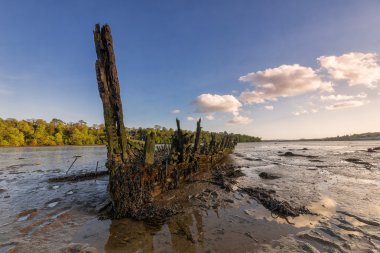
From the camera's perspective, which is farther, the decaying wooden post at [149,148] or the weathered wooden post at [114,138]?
the decaying wooden post at [149,148]

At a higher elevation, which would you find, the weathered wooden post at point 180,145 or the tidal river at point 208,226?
the weathered wooden post at point 180,145

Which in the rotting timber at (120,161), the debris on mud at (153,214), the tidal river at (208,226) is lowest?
the tidal river at (208,226)

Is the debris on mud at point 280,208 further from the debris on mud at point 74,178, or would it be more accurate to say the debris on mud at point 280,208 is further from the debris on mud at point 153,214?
the debris on mud at point 74,178

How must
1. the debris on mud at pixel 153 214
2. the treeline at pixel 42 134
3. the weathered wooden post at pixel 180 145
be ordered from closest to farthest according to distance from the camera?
the debris on mud at pixel 153 214 < the weathered wooden post at pixel 180 145 < the treeline at pixel 42 134

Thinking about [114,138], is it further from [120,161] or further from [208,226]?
[208,226]

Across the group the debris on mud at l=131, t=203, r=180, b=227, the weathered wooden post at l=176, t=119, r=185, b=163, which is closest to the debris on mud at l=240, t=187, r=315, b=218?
the debris on mud at l=131, t=203, r=180, b=227

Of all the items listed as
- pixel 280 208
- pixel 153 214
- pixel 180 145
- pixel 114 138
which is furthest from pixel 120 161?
pixel 280 208

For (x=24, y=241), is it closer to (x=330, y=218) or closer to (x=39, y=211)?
(x=39, y=211)

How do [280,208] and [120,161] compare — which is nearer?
[280,208]

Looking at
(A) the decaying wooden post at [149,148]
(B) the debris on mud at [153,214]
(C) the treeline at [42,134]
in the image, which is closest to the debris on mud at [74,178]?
(A) the decaying wooden post at [149,148]

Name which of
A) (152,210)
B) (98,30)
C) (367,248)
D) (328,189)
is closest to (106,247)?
(152,210)

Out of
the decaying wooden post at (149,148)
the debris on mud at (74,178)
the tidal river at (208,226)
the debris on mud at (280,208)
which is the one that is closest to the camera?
the tidal river at (208,226)

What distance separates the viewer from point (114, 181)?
7199 millimetres

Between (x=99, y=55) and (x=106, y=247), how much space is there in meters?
6.69
